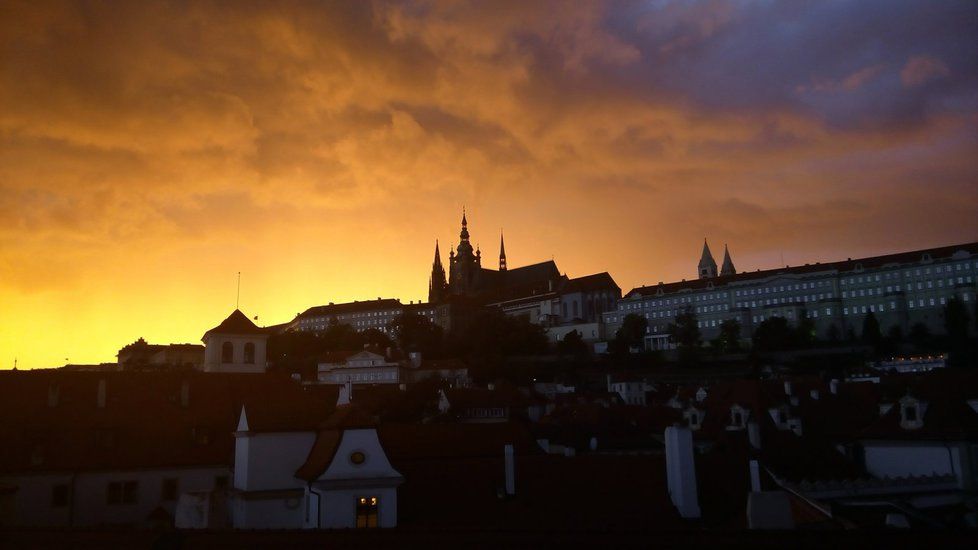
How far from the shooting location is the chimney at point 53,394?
34875 millimetres

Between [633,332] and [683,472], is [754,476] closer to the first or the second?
[683,472]

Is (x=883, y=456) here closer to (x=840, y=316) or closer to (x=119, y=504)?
(x=119, y=504)

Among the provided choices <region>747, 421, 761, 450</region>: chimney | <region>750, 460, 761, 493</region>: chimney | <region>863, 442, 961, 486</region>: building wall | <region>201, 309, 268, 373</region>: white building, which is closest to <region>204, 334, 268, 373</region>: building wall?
<region>201, 309, 268, 373</region>: white building

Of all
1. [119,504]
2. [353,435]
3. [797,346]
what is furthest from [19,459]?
[797,346]

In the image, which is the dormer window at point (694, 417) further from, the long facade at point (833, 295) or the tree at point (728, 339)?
the long facade at point (833, 295)

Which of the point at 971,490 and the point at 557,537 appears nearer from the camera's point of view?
the point at 557,537

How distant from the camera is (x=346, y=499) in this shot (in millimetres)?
24891

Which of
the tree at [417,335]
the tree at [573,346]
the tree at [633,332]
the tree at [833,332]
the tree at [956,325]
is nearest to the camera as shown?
the tree at [956,325]

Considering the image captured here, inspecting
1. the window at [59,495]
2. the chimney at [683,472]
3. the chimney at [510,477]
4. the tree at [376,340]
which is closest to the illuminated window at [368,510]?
the chimney at [510,477]

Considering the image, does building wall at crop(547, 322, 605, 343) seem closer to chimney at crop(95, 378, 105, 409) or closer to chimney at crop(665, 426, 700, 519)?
chimney at crop(95, 378, 105, 409)

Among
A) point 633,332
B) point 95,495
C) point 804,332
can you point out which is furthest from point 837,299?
point 95,495

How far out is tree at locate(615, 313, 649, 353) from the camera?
164m

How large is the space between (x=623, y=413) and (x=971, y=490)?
28.7 m

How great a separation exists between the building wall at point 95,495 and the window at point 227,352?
34.7 ft
